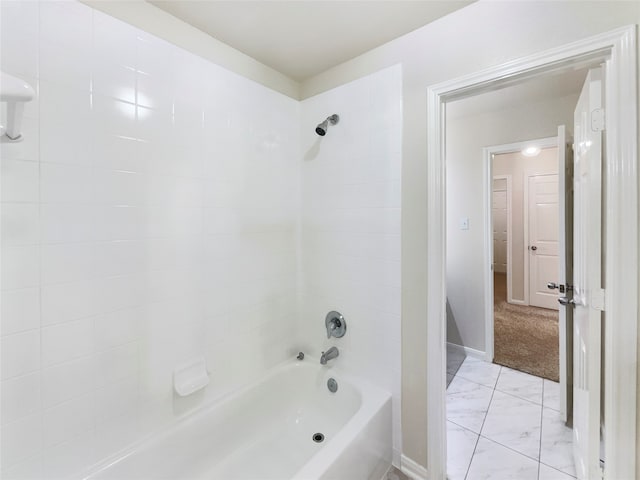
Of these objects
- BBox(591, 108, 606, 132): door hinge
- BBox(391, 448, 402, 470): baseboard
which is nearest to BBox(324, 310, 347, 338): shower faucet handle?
BBox(391, 448, 402, 470): baseboard

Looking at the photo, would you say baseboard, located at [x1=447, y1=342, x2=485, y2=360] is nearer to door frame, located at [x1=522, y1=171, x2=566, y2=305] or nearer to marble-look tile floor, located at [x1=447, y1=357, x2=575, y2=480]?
marble-look tile floor, located at [x1=447, y1=357, x2=575, y2=480]

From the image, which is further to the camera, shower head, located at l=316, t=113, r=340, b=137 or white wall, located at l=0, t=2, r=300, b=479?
shower head, located at l=316, t=113, r=340, b=137

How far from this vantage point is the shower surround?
104cm

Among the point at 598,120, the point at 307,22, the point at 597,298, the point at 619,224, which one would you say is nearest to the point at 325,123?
the point at 307,22

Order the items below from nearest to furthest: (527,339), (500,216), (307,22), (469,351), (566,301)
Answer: (307,22) < (566,301) < (469,351) < (527,339) < (500,216)

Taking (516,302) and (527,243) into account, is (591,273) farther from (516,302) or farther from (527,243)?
(516,302)

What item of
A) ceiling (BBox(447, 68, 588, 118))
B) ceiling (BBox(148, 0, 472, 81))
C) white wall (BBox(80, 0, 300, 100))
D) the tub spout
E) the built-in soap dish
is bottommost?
the tub spout

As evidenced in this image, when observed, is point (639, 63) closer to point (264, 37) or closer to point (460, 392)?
point (264, 37)

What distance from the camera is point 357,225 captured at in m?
1.79

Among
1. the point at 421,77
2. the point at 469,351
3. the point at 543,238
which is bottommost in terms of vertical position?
the point at 469,351

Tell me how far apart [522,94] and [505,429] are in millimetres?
2675

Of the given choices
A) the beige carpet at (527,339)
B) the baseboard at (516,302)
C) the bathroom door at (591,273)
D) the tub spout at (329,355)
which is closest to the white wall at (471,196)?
the beige carpet at (527,339)

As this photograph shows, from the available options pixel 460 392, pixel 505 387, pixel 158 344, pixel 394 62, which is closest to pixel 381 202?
pixel 394 62

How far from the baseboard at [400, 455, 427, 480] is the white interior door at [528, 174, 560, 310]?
3.88 m
